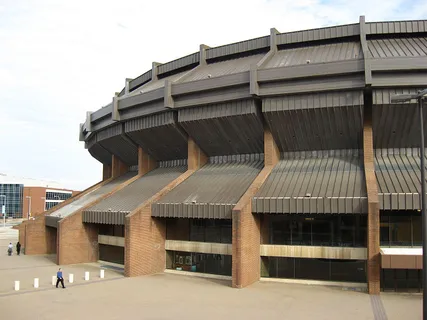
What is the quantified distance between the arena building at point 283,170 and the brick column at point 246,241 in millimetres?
74

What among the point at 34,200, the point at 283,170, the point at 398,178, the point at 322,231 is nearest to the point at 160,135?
the point at 283,170

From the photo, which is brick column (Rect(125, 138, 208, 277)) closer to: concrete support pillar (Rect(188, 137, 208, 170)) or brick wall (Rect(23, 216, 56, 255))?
concrete support pillar (Rect(188, 137, 208, 170))

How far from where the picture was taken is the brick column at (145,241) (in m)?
26.3

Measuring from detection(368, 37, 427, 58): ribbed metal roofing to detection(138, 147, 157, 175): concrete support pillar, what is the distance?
65.3ft

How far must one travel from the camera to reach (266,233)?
26.7 metres

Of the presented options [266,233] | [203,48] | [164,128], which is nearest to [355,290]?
[266,233]

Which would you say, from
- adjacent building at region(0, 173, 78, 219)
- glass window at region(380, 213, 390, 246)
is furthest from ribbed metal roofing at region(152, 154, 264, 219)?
adjacent building at region(0, 173, 78, 219)

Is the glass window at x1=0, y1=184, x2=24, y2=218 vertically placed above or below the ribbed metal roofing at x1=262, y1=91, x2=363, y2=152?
below

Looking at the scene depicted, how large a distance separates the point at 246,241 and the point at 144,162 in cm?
1679

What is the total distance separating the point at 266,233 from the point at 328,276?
14.3 feet

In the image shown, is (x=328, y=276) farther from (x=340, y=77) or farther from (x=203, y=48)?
(x=203, y=48)

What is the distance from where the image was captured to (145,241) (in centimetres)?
2728

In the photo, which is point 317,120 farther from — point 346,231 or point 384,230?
point 384,230

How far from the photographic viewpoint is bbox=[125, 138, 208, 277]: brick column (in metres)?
26.3
